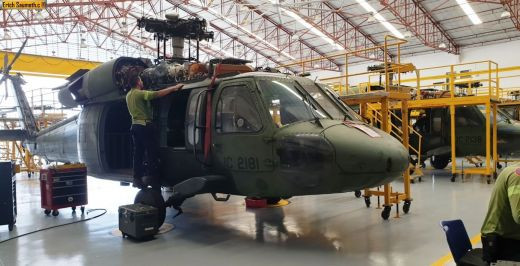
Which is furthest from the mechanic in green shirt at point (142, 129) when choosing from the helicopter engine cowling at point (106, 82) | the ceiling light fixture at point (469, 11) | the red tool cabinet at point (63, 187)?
the ceiling light fixture at point (469, 11)

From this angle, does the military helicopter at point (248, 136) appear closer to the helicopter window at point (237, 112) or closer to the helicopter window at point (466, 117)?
the helicopter window at point (237, 112)

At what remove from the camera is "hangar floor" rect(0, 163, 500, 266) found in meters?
5.46

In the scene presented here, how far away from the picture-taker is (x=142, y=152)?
704 centimetres

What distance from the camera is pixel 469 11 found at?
27.0 m

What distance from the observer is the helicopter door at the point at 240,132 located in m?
5.72

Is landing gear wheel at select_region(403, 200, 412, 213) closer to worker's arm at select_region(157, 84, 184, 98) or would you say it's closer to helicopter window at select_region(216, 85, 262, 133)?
helicopter window at select_region(216, 85, 262, 133)

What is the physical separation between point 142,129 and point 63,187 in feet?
9.19

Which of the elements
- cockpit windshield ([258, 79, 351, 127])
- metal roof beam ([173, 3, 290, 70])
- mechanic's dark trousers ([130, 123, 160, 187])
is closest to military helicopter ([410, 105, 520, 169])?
cockpit windshield ([258, 79, 351, 127])

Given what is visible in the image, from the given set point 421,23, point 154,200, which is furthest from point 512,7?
point 154,200


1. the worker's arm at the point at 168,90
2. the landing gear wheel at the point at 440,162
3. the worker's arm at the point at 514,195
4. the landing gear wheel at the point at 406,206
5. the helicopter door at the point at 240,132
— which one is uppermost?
the worker's arm at the point at 168,90

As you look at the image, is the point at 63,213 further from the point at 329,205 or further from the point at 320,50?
the point at 320,50

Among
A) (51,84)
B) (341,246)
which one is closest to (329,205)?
(341,246)

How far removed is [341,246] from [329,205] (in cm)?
324

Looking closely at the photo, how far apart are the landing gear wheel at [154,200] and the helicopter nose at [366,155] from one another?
9.55ft
